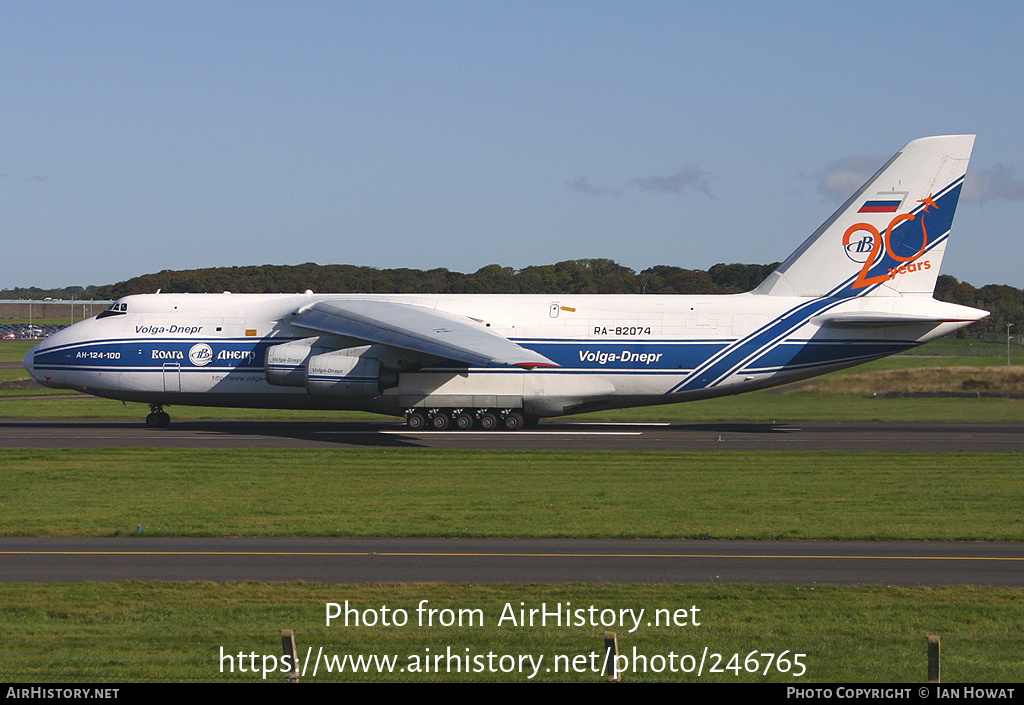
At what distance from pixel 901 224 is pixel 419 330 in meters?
17.8

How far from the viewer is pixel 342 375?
3644 centimetres

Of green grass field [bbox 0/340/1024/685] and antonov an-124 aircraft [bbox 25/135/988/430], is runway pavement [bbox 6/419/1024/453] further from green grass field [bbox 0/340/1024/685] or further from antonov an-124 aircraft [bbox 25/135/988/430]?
green grass field [bbox 0/340/1024/685]

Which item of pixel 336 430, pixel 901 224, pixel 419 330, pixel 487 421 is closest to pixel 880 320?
pixel 901 224

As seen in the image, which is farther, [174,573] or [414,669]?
[174,573]

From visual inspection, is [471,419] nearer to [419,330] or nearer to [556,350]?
[556,350]

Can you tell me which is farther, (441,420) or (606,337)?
(441,420)

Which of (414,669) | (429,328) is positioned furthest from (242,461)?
(414,669)

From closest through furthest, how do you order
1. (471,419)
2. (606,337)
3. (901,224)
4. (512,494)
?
(512,494), (901,224), (606,337), (471,419)

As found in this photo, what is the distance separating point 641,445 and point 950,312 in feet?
40.6

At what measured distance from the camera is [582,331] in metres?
37.7

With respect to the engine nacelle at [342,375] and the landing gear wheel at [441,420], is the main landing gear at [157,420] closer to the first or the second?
the engine nacelle at [342,375]

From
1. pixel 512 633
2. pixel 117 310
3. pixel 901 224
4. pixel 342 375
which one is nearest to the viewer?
pixel 512 633

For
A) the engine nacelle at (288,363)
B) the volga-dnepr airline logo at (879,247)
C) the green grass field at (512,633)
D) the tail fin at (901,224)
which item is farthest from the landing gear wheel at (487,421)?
the green grass field at (512,633)
